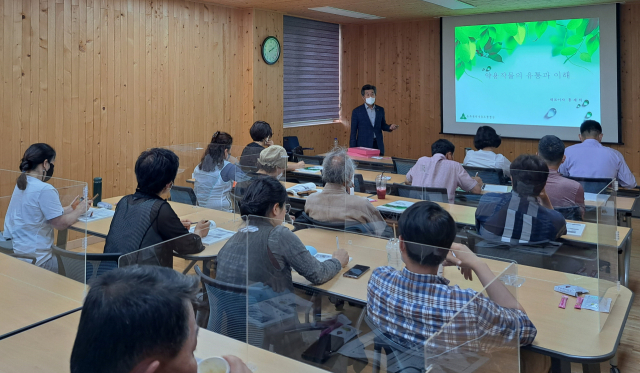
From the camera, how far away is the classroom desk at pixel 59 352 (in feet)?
5.90

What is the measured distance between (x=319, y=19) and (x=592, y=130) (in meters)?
5.16

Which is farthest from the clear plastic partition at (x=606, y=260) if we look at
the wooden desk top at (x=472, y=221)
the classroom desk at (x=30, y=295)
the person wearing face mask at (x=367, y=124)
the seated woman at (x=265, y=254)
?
the person wearing face mask at (x=367, y=124)

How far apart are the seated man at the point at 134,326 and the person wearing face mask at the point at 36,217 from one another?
2002mm

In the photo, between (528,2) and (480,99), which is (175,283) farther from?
(480,99)

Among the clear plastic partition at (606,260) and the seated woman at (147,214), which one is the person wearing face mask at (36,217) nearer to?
the seated woman at (147,214)

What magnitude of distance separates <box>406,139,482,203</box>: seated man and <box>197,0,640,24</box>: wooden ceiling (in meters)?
3.14

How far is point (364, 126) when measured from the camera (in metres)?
8.21

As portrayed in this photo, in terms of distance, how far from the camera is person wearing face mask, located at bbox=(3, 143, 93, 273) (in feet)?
9.50

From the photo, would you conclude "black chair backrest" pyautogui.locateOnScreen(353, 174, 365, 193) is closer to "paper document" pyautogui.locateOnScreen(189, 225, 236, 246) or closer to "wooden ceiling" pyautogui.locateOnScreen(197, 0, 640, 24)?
"paper document" pyautogui.locateOnScreen(189, 225, 236, 246)

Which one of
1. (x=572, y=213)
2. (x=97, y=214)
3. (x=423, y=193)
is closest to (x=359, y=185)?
(x=423, y=193)

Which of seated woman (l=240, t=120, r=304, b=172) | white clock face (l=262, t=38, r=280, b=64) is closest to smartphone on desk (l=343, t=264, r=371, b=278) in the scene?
seated woman (l=240, t=120, r=304, b=172)

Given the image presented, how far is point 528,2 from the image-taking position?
7371 millimetres

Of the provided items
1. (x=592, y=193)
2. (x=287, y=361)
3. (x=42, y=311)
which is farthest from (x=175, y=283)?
(x=592, y=193)

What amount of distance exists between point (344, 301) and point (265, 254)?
378mm
